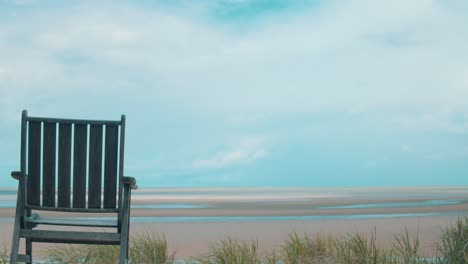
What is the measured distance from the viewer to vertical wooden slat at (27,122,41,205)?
4410 millimetres

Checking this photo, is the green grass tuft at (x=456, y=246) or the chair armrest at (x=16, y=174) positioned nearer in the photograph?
the chair armrest at (x=16, y=174)

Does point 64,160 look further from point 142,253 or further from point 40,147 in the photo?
point 142,253

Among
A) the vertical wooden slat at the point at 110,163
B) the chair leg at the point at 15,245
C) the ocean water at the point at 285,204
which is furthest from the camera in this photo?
the ocean water at the point at 285,204

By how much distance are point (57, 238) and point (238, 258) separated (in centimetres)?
124

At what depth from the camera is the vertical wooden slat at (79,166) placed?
4402 mm

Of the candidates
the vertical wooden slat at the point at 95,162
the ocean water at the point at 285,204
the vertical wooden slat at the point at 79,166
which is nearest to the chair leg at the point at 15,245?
the vertical wooden slat at the point at 79,166

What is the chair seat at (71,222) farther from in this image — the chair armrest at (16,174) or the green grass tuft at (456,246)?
the green grass tuft at (456,246)

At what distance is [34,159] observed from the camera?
4.41 m

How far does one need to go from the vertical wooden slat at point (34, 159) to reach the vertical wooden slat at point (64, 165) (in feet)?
0.41

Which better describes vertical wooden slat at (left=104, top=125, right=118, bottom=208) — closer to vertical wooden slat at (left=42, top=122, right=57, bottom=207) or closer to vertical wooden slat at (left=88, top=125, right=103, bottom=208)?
vertical wooden slat at (left=88, top=125, right=103, bottom=208)

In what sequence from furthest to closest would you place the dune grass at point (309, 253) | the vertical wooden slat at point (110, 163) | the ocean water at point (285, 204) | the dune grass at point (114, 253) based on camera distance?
the ocean water at point (285, 204), the dune grass at point (114, 253), the dune grass at point (309, 253), the vertical wooden slat at point (110, 163)

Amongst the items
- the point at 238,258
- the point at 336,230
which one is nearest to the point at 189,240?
the point at 336,230

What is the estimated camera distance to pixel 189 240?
10.0m

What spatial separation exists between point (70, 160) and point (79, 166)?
0.07 m
